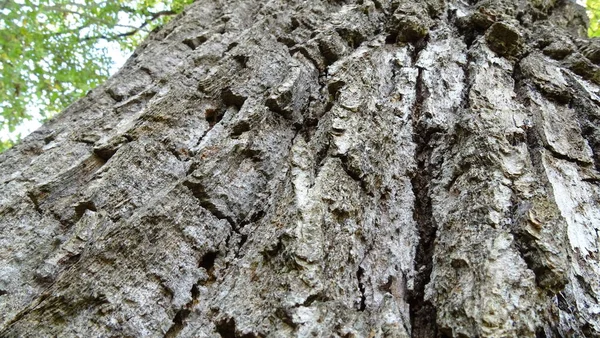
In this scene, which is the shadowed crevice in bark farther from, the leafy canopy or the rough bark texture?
the leafy canopy

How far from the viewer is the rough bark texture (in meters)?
1.37

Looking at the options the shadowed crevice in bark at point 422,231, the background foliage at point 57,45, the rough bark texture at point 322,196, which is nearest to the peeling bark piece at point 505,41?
the rough bark texture at point 322,196

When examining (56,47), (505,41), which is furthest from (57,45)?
(505,41)

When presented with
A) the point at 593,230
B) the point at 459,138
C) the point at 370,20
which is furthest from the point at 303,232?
the point at 370,20

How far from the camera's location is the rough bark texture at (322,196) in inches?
53.8

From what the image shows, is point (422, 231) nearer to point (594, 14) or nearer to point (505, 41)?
point (505, 41)

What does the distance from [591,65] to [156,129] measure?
314 centimetres

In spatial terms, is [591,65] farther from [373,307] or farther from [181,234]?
[181,234]

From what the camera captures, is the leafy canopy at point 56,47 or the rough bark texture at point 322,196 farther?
the leafy canopy at point 56,47

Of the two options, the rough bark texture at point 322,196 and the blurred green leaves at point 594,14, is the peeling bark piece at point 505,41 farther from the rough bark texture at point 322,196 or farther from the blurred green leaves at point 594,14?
the blurred green leaves at point 594,14

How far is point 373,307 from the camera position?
55.1 inches

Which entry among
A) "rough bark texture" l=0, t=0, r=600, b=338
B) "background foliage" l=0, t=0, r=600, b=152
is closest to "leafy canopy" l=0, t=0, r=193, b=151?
"background foliage" l=0, t=0, r=600, b=152

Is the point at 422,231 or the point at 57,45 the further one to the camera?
the point at 57,45

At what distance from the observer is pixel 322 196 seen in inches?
64.5
